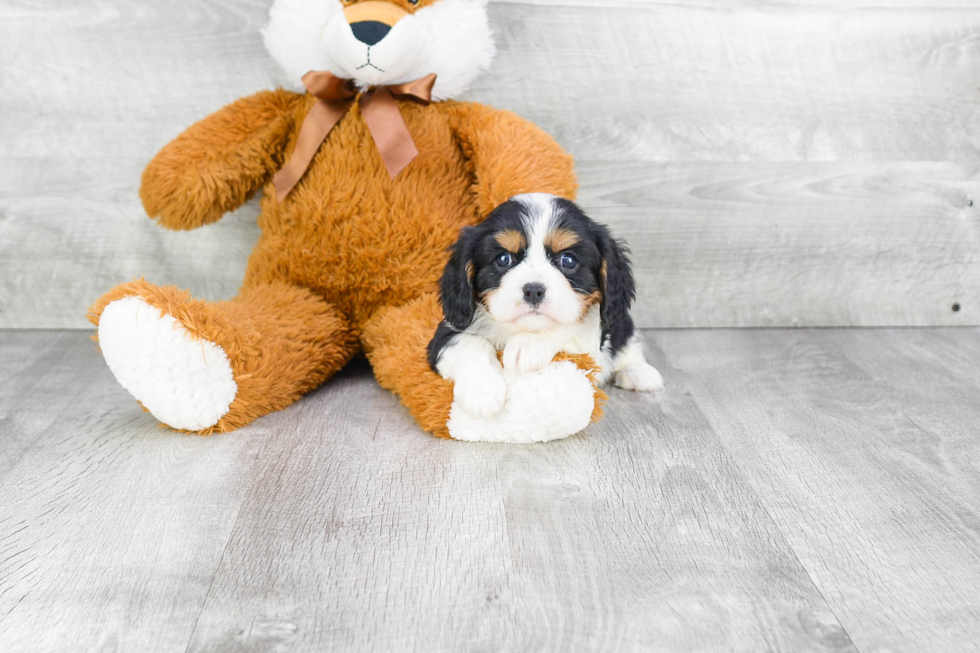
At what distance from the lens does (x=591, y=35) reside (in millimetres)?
2479

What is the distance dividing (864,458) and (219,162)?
1.65 meters

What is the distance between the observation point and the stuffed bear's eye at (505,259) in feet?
5.75

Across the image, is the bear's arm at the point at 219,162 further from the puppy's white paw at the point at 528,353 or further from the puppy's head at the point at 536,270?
the puppy's white paw at the point at 528,353

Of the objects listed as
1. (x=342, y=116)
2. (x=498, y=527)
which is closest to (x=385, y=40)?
(x=342, y=116)

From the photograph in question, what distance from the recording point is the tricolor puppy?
1715 mm

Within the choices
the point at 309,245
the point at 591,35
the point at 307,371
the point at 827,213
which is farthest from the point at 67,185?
the point at 827,213

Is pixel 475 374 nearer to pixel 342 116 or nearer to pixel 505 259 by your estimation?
pixel 505 259

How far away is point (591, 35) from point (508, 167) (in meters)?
0.66

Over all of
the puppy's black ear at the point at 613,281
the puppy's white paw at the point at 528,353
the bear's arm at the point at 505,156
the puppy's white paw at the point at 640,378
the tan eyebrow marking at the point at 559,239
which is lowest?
the puppy's white paw at the point at 640,378

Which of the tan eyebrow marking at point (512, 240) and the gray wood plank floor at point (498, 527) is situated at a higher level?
the tan eyebrow marking at point (512, 240)

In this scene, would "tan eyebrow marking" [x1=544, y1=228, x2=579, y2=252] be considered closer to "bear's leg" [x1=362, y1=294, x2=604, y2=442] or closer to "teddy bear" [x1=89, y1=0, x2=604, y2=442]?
"bear's leg" [x1=362, y1=294, x2=604, y2=442]

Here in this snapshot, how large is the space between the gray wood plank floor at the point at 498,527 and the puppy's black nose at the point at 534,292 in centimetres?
33

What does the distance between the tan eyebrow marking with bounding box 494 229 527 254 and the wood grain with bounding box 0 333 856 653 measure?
423mm

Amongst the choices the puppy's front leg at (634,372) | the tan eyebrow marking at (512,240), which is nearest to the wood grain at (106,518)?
the tan eyebrow marking at (512,240)
